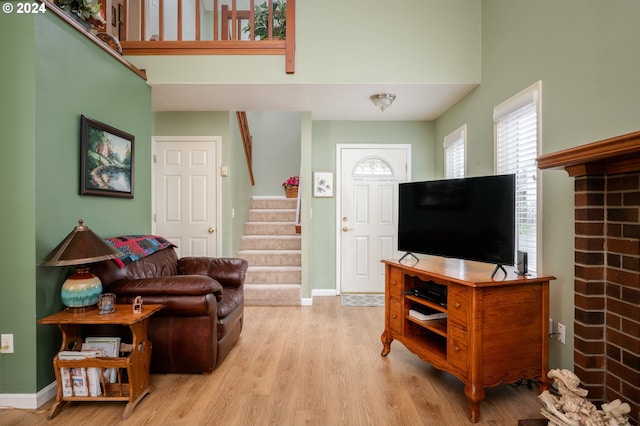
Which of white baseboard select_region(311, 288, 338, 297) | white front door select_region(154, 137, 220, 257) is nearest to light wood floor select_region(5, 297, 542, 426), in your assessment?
white baseboard select_region(311, 288, 338, 297)

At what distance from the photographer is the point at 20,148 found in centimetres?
206

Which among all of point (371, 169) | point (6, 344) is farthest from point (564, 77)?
point (6, 344)

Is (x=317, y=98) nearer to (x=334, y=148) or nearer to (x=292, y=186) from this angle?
(x=334, y=148)

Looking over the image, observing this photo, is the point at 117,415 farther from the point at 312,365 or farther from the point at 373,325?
the point at 373,325

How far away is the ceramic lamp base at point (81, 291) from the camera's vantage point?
2.05 meters

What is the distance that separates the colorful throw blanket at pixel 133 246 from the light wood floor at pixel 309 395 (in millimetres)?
Result: 870

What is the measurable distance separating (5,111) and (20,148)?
0.23 meters

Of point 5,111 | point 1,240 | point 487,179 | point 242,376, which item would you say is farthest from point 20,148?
point 487,179

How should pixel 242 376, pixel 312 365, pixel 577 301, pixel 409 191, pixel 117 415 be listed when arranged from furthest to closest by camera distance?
pixel 409 191 < pixel 312 365 < pixel 242 376 < pixel 117 415 < pixel 577 301

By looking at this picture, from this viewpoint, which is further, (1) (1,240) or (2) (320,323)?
(2) (320,323)

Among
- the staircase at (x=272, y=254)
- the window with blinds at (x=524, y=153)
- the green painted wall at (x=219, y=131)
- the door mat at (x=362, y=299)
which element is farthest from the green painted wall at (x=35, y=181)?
the window with blinds at (x=524, y=153)

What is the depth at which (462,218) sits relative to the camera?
241 cm

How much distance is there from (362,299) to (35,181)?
3620mm

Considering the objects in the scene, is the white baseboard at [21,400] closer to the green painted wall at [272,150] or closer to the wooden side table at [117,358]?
the wooden side table at [117,358]
